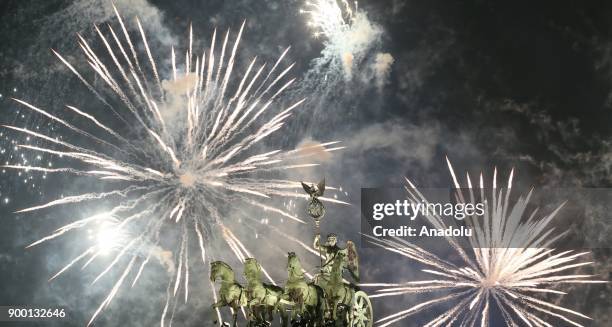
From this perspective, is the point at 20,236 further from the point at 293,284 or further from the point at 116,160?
the point at 293,284

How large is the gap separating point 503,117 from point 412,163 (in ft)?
16.0

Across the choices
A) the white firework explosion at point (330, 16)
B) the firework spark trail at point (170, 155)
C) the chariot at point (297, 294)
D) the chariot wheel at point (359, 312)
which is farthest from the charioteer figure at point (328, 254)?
the white firework explosion at point (330, 16)

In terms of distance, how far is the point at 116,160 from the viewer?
29922 millimetres

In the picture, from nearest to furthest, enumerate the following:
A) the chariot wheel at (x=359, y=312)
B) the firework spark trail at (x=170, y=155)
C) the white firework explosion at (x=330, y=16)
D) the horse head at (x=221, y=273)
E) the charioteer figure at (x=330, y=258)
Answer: the horse head at (x=221, y=273), the charioteer figure at (x=330, y=258), the chariot wheel at (x=359, y=312), the firework spark trail at (x=170, y=155), the white firework explosion at (x=330, y=16)

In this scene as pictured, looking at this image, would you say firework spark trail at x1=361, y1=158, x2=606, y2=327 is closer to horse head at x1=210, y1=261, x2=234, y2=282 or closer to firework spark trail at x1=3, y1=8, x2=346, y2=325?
firework spark trail at x1=3, y1=8, x2=346, y2=325

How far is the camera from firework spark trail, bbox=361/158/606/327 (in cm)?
2808

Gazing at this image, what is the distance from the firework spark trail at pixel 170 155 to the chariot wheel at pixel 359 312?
381 inches

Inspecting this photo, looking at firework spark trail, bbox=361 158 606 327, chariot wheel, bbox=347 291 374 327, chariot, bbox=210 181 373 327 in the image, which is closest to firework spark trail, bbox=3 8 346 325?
firework spark trail, bbox=361 158 606 327

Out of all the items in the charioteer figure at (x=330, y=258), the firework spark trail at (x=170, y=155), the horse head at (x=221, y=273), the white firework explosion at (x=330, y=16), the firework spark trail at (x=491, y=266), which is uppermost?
the white firework explosion at (x=330, y=16)

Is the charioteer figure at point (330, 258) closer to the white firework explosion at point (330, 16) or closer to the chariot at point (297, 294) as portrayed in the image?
Answer: the chariot at point (297, 294)

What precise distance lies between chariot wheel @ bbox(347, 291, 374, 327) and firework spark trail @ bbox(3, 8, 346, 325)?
31.8 ft

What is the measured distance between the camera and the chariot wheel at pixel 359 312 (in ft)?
61.6

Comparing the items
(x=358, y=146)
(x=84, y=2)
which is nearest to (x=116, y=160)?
(x=84, y=2)

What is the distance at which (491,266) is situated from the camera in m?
28.3
